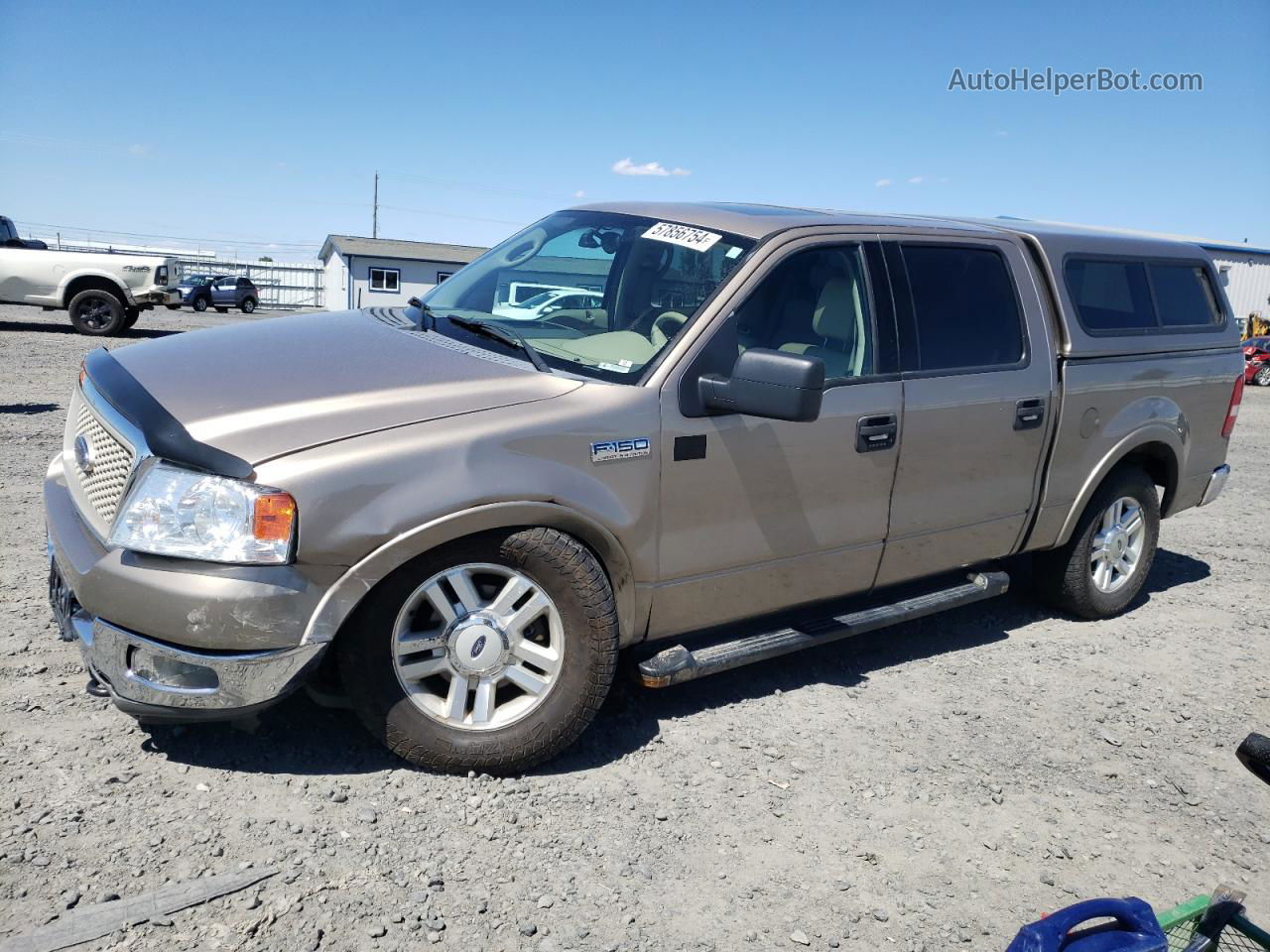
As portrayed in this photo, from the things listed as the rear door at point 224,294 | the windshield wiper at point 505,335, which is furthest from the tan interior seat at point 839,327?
the rear door at point 224,294

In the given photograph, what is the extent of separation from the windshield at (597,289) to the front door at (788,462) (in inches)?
8.3

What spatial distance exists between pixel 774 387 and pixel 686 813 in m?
1.44

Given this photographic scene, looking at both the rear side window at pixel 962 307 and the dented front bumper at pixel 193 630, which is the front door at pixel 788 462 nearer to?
the rear side window at pixel 962 307

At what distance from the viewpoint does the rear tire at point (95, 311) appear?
19.0m

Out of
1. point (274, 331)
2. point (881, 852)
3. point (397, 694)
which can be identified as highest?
point (274, 331)

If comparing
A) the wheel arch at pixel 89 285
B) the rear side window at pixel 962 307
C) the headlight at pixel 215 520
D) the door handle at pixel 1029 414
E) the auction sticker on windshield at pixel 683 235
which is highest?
the auction sticker on windshield at pixel 683 235

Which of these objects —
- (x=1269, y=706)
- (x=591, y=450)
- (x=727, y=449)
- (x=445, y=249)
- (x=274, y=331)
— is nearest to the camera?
(x=591, y=450)

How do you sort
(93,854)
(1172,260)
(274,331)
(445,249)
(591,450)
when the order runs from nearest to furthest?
(93,854)
(591,450)
(274,331)
(1172,260)
(445,249)

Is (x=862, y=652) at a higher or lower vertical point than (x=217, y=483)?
lower

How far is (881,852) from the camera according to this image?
10.7 feet

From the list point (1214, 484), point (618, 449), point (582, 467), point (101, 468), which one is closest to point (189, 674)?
point (101, 468)

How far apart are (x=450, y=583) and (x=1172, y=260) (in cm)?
459

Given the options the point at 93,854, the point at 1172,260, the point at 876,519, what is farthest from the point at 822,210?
the point at 93,854

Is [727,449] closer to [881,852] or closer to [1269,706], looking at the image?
[881,852]
